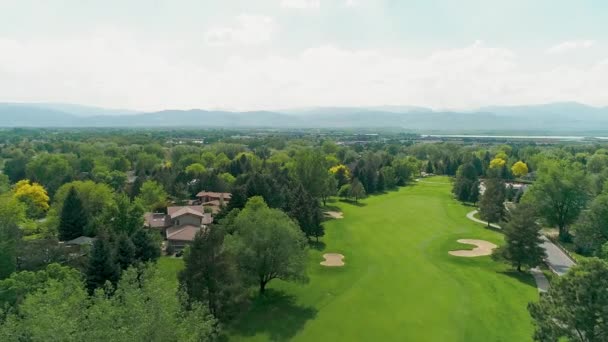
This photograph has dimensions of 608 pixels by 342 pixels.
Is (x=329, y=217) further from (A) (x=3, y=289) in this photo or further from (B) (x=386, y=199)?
(A) (x=3, y=289)

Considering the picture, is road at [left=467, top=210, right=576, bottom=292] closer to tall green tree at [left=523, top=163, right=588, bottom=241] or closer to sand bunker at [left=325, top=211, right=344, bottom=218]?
tall green tree at [left=523, top=163, right=588, bottom=241]

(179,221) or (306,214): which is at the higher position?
(306,214)

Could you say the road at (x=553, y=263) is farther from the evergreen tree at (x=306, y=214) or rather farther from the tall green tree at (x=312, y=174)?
the tall green tree at (x=312, y=174)

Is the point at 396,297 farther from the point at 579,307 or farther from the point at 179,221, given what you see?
the point at 179,221

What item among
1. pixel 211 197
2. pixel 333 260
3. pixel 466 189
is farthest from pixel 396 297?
pixel 466 189

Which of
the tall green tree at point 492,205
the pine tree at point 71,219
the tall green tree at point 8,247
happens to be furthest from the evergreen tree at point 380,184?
the tall green tree at point 8,247

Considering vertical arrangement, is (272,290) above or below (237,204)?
below

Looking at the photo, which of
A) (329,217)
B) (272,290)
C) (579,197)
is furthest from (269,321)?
(579,197)
